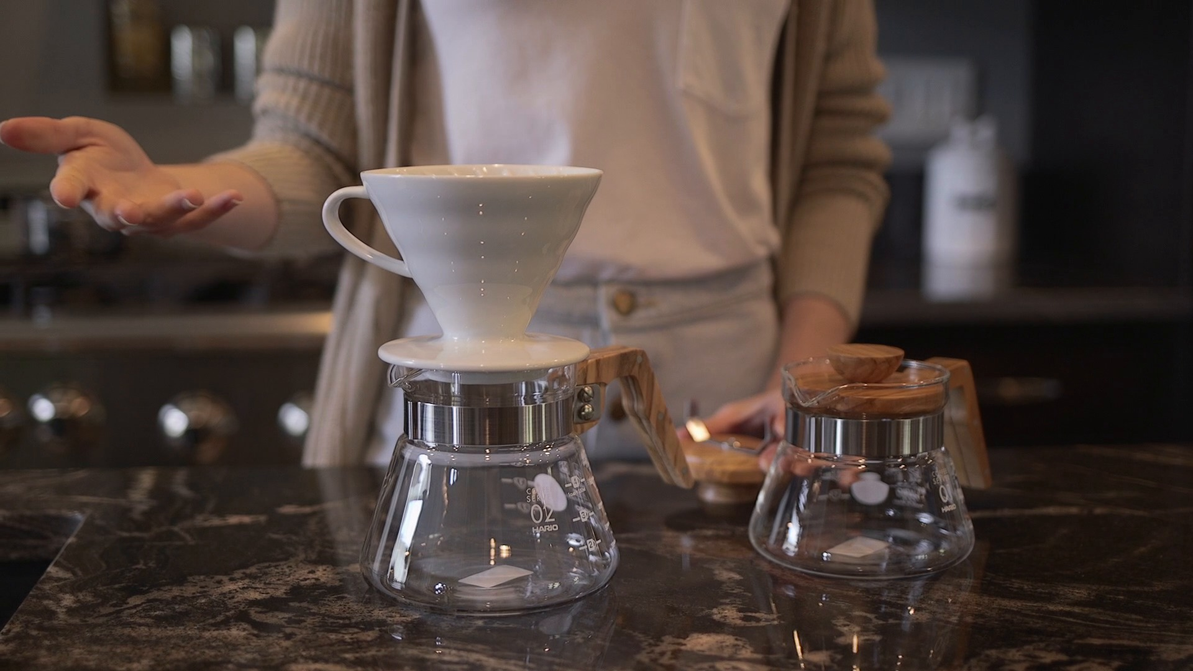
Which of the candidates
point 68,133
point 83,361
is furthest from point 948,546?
point 83,361

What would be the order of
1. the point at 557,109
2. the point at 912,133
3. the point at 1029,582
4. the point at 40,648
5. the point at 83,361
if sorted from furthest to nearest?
the point at 912,133 < the point at 83,361 < the point at 557,109 < the point at 1029,582 < the point at 40,648

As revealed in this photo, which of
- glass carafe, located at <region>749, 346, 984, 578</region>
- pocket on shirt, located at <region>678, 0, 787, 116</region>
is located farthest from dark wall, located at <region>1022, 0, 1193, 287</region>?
glass carafe, located at <region>749, 346, 984, 578</region>

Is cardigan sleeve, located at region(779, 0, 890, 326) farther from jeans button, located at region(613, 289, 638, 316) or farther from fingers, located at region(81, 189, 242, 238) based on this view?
fingers, located at region(81, 189, 242, 238)

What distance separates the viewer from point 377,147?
3.69 ft

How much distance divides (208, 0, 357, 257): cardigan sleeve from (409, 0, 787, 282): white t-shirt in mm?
81

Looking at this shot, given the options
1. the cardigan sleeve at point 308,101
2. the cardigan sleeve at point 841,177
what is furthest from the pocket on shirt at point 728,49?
the cardigan sleeve at point 308,101

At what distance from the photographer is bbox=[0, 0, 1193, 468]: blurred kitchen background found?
173 cm

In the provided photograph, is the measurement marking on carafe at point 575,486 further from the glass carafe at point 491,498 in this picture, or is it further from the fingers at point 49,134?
the fingers at point 49,134

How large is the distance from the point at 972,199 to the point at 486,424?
75.7 inches

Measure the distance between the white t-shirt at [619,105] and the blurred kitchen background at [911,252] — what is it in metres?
0.76

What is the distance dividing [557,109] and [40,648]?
25.2 inches

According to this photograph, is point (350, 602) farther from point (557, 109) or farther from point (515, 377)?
point (557, 109)

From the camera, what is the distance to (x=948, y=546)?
0.73 metres

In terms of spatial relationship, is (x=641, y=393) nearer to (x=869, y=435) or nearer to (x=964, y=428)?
(x=869, y=435)
